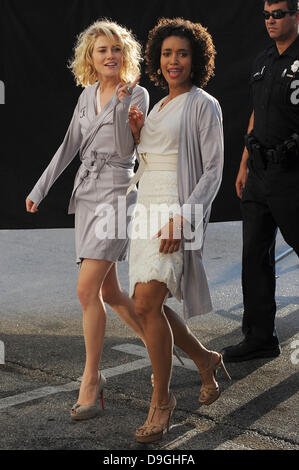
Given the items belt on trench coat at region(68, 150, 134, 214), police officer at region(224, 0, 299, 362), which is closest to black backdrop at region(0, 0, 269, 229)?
police officer at region(224, 0, 299, 362)

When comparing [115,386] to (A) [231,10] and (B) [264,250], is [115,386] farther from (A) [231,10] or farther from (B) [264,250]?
(A) [231,10]

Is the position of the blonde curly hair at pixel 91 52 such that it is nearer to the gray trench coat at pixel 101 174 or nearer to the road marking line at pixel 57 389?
the gray trench coat at pixel 101 174

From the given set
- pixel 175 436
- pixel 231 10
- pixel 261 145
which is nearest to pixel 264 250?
pixel 261 145

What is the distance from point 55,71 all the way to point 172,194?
A: 87.3 inches

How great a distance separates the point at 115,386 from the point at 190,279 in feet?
3.24

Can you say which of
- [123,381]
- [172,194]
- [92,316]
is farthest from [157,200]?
[123,381]

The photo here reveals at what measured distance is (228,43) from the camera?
209 inches

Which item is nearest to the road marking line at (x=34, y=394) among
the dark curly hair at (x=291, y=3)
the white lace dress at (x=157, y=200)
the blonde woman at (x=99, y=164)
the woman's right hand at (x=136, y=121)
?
the blonde woman at (x=99, y=164)

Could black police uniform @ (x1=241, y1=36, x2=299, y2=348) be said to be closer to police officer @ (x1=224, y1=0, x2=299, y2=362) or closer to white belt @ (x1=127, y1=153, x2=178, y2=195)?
police officer @ (x1=224, y1=0, x2=299, y2=362)

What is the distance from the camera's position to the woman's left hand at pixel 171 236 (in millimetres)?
3188

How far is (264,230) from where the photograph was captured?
174 inches

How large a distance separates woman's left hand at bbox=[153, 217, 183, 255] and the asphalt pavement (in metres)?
0.87

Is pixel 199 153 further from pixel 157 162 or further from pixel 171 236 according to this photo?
pixel 171 236

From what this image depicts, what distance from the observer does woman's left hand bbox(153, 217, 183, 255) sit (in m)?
3.19
